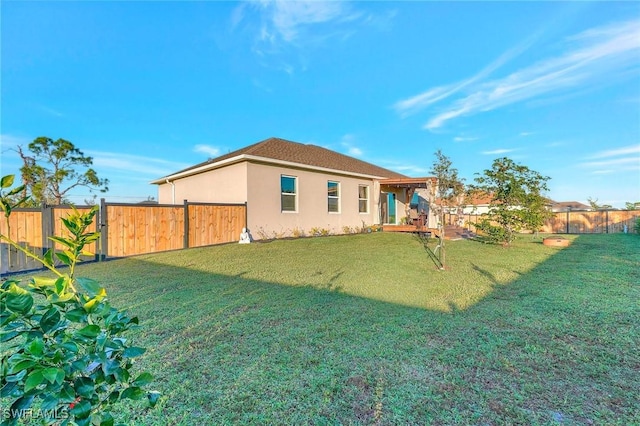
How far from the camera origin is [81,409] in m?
0.94

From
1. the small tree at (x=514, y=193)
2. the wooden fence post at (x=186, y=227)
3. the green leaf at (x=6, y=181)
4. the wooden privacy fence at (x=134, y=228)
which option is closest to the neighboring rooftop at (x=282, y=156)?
the wooden privacy fence at (x=134, y=228)

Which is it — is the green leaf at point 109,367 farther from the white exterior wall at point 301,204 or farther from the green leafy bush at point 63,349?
the white exterior wall at point 301,204

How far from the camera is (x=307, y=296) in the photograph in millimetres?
4902

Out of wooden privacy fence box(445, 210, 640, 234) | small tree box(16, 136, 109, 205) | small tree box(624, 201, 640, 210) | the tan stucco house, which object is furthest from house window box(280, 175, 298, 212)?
small tree box(624, 201, 640, 210)

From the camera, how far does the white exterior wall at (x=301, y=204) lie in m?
11.6

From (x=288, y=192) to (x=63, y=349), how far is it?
11.9 meters

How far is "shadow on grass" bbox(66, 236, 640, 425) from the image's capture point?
7.09ft

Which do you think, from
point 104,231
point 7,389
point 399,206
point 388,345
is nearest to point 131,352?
point 7,389

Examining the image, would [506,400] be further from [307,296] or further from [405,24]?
[405,24]

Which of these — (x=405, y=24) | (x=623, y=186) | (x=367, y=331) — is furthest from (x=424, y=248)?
(x=623, y=186)

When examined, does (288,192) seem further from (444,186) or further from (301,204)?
(444,186)

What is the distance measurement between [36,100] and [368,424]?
17713mm

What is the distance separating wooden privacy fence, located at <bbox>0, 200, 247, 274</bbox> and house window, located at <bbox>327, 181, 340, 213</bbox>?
191 inches

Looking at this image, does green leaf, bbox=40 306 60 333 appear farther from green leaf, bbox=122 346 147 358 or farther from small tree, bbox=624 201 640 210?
small tree, bbox=624 201 640 210
